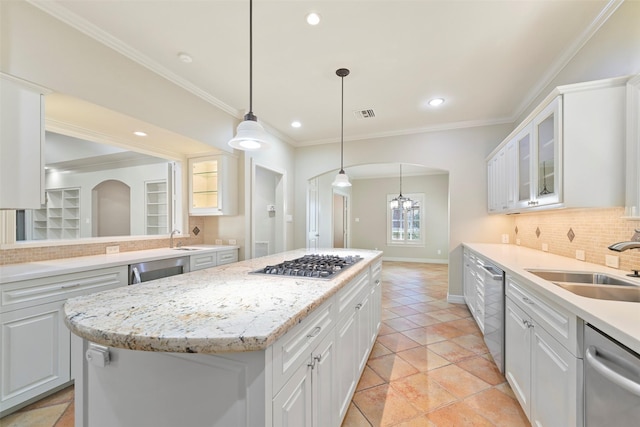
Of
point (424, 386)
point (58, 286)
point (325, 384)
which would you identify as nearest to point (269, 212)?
point (58, 286)

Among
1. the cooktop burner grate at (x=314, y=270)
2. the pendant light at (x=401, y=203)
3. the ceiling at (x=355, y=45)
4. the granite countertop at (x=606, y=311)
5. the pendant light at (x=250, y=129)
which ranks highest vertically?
the ceiling at (x=355, y=45)

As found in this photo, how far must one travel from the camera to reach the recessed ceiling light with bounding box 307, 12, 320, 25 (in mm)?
1957

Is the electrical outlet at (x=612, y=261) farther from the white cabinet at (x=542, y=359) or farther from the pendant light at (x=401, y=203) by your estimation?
the pendant light at (x=401, y=203)

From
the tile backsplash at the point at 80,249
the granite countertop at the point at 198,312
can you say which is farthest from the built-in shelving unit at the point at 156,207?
the granite countertop at the point at 198,312

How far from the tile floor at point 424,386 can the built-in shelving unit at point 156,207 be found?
6.23 ft

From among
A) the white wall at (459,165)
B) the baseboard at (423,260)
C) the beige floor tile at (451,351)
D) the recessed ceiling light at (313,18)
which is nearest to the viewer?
the recessed ceiling light at (313,18)

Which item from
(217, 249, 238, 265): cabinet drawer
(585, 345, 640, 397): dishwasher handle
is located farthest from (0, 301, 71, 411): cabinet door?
(585, 345, 640, 397): dishwasher handle

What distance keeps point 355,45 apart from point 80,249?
3150mm

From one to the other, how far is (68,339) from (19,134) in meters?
1.46

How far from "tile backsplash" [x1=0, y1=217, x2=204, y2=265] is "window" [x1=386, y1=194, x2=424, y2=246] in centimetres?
604

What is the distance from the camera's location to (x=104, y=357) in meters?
1.01

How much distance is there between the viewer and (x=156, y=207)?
3.59 metres

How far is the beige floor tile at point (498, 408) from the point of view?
176cm

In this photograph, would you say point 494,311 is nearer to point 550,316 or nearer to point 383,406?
point 550,316
